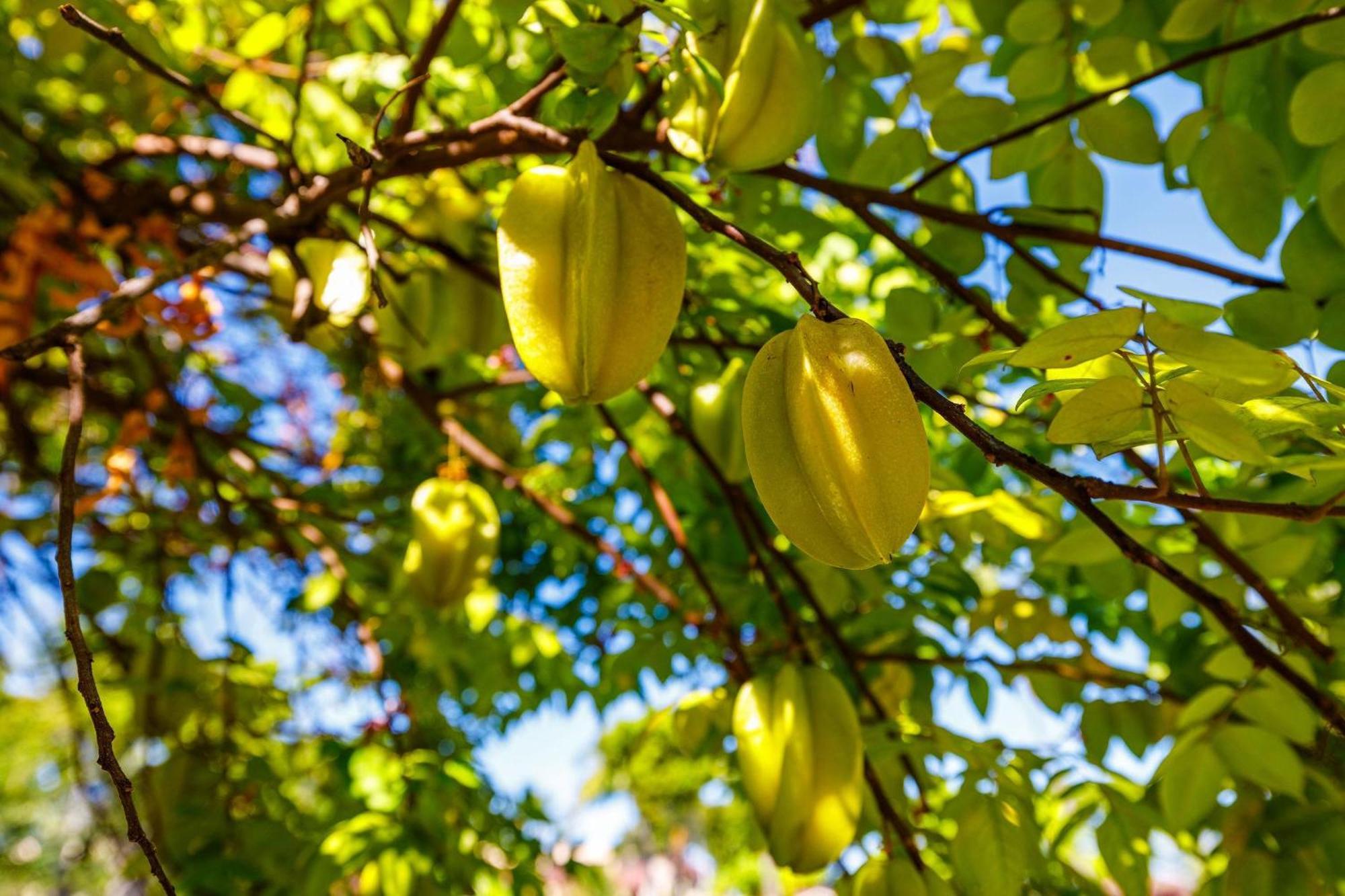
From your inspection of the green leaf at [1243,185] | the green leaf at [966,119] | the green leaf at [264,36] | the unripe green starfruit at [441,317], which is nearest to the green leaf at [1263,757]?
the green leaf at [1243,185]

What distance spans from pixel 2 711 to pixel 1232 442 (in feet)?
30.3

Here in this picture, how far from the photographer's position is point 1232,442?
3.73ft

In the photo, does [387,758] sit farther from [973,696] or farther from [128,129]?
[128,129]

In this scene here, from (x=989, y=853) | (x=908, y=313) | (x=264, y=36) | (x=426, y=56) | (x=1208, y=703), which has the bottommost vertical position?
(x=989, y=853)

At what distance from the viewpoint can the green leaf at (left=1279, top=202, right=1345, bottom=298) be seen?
179 cm

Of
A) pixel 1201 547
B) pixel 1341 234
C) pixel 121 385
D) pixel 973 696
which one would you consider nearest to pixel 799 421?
pixel 1341 234

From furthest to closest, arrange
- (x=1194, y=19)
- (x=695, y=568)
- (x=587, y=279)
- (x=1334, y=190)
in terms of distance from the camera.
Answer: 1. (x=695, y=568)
2. (x=1194, y=19)
3. (x=1334, y=190)
4. (x=587, y=279)

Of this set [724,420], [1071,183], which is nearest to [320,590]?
[724,420]

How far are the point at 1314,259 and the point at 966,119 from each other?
0.70 meters

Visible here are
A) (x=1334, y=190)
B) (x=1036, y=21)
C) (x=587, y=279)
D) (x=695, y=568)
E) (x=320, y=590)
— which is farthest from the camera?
(x=320, y=590)

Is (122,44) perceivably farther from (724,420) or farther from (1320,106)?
(1320,106)

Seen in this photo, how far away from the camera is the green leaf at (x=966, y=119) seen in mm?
2068

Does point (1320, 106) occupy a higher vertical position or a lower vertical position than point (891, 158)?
lower

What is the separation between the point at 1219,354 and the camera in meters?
1.11
